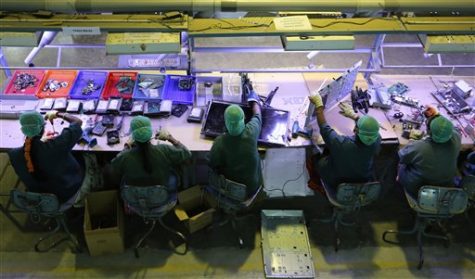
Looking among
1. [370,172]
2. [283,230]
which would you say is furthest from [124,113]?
[370,172]

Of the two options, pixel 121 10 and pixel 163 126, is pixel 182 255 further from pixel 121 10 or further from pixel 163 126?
pixel 121 10

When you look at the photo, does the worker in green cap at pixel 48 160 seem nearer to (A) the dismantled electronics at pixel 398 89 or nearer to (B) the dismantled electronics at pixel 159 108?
(B) the dismantled electronics at pixel 159 108

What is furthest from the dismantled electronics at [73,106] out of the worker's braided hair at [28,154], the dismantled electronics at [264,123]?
the dismantled electronics at [264,123]

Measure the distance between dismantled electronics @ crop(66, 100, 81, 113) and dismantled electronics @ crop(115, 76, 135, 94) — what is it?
1.21 feet

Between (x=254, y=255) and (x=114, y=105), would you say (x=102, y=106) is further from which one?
(x=254, y=255)

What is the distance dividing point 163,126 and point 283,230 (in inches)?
51.6

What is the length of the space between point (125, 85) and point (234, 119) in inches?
54.7

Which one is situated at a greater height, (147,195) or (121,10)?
(121,10)

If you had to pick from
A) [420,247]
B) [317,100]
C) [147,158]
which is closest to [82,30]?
[147,158]

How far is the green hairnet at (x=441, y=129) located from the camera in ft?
9.43

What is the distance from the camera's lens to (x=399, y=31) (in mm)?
3426

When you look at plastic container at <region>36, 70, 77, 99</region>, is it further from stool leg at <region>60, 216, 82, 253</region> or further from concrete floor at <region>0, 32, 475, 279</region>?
stool leg at <region>60, 216, 82, 253</region>

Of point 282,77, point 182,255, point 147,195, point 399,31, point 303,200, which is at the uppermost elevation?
point 399,31

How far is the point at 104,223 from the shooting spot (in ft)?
11.4
